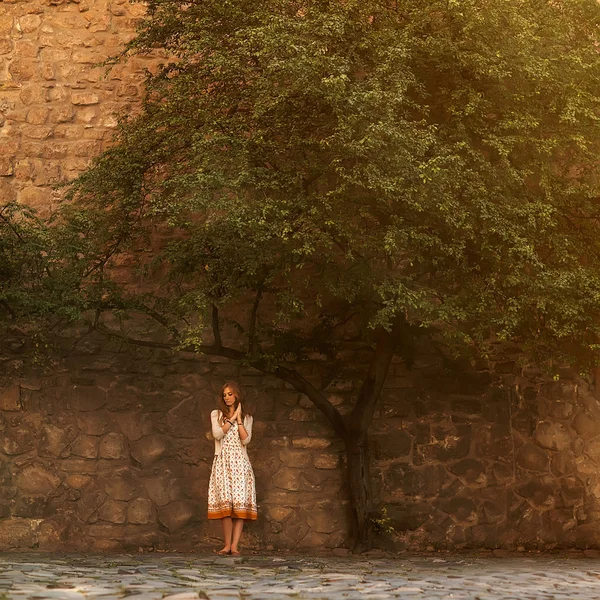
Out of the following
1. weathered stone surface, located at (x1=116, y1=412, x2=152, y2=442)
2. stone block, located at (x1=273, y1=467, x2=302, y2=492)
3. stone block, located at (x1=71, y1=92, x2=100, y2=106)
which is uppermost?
stone block, located at (x1=71, y1=92, x2=100, y2=106)

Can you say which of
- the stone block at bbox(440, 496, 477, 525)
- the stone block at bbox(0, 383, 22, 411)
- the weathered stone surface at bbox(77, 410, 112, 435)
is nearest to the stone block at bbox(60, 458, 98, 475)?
the weathered stone surface at bbox(77, 410, 112, 435)

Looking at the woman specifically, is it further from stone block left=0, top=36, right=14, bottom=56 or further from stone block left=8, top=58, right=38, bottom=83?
stone block left=0, top=36, right=14, bottom=56

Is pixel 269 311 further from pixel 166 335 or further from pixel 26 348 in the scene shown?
pixel 26 348

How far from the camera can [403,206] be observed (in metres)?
8.36

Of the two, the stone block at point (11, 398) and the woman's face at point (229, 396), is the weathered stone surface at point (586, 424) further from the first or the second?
the stone block at point (11, 398)

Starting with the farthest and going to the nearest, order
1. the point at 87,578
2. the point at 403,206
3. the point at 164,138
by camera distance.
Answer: the point at 164,138 < the point at 403,206 < the point at 87,578

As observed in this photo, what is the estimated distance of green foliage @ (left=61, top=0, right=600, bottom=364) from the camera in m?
7.97

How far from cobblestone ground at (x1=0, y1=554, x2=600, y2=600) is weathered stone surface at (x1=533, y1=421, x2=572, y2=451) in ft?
5.07

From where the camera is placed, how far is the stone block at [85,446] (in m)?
9.69

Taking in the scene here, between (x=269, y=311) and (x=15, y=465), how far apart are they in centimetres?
274

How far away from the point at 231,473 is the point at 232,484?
0.09 meters

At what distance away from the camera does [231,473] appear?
895cm

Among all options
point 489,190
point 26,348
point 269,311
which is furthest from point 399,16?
point 26,348

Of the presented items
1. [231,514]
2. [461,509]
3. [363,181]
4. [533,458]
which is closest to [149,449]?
[231,514]
